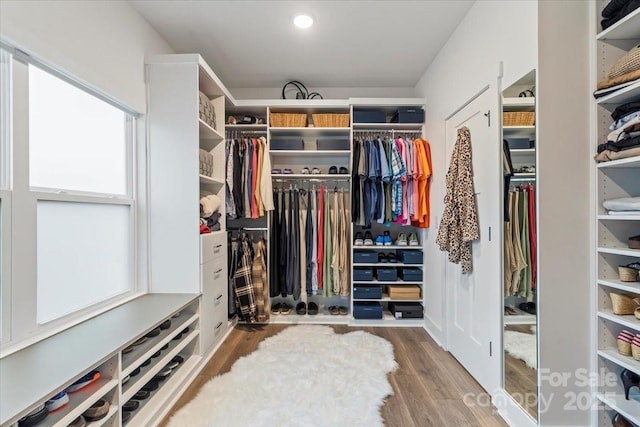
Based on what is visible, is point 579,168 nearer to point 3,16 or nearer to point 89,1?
point 3,16

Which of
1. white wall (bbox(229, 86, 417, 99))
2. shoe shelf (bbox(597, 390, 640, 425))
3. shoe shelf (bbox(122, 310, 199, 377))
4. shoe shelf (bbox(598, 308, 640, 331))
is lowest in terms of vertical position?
shoe shelf (bbox(597, 390, 640, 425))

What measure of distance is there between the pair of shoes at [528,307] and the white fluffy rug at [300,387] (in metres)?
0.96

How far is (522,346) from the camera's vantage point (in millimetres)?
1545

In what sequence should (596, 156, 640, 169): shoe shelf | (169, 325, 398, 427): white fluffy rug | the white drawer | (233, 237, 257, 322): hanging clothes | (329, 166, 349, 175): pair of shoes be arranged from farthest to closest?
(329, 166, 349, 175): pair of shoes, (233, 237, 257, 322): hanging clothes, the white drawer, (169, 325, 398, 427): white fluffy rug, (596, 156, 640, 169): shoe shelf

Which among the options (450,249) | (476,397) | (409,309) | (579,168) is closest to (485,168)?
(579,168)

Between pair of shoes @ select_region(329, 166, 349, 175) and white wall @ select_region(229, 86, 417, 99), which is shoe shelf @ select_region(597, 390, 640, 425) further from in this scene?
white wall @ select_region(229, 86, 417, 99)

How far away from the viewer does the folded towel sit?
1218mm

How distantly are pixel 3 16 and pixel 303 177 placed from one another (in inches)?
88.6

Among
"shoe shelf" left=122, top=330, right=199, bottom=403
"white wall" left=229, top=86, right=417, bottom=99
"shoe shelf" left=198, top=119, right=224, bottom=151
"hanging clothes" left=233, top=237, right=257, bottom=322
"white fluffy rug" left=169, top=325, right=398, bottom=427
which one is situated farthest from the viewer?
"white wall" left=229, top=86, right=417, bottom=99

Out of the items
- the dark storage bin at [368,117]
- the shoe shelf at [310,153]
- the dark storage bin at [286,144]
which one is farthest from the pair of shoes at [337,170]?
the dark storage bin at [368,117]

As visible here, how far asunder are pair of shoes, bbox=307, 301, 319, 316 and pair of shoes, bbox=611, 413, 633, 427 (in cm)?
228

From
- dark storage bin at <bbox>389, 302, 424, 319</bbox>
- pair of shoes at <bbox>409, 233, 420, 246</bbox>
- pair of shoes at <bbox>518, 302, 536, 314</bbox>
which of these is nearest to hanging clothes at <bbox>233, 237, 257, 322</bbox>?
dark storage bin at <bbox>389, 302, 424, 319</bbox>

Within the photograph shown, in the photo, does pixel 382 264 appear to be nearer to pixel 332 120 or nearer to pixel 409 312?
pixel 409 312

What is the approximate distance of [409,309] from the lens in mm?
2975
